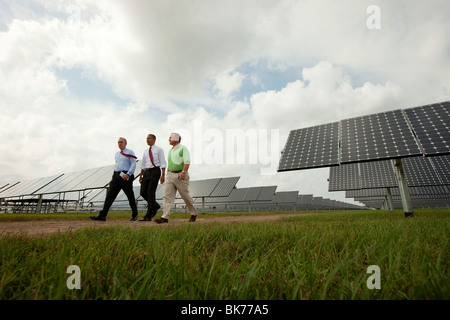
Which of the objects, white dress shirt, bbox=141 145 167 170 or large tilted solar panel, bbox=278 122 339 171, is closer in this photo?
white dress shirt, bbox=141 145 167 170

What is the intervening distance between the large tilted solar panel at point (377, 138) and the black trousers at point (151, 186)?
20.5 ft

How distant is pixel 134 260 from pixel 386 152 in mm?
8056

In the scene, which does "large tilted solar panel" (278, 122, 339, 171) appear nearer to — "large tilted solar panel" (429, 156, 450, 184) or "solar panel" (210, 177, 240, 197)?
"solar panel" (210, 177, 240, 197)

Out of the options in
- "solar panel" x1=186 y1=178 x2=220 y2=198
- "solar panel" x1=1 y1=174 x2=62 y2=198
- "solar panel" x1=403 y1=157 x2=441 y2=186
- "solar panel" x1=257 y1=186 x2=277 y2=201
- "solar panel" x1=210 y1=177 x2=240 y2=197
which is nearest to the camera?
"solar panel" x1=403 y1=157 x2=441 y2=186

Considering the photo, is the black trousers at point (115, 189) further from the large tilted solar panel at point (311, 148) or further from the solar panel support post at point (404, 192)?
Result: the solar panel support post at point (404, 192)

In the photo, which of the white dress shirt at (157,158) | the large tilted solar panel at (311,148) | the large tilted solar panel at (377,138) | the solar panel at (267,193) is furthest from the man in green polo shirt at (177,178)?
the solar panel at (267,193)

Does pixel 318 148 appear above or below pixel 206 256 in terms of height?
above

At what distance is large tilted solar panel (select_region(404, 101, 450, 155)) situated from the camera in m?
6.58

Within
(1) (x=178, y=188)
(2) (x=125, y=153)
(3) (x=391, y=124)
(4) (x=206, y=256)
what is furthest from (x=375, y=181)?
(4) (x=206, y=256)

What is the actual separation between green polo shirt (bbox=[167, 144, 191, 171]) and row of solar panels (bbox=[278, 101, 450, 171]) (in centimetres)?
424

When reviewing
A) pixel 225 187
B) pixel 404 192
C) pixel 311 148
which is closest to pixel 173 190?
pixel 311 148

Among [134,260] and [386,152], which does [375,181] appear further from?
[134,260]

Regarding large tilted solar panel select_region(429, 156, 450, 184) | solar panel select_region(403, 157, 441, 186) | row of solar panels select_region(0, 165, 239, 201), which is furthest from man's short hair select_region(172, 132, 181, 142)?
large tilted solar panel select_region(429, 156, 450, 184)

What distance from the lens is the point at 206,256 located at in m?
1.87
